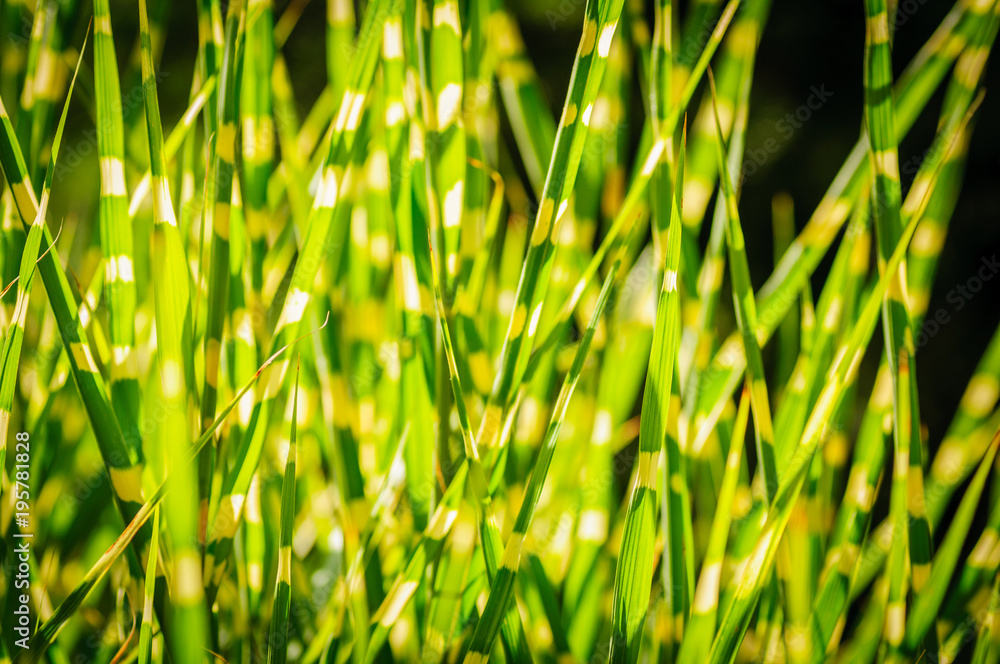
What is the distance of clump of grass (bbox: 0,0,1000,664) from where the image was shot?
23 cm

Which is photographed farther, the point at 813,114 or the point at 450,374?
the point at 813,114

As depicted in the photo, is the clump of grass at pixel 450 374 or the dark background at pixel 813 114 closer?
the clump of grass at pixel 450 374

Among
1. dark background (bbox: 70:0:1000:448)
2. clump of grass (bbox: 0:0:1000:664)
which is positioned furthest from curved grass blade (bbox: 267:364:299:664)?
dark background (bbox: 70:0:1000:448)

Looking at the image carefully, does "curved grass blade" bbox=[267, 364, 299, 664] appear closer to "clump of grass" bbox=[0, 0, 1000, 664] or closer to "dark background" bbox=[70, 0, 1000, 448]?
"clump of grass" bbox=[0, 0, 1000, 664]

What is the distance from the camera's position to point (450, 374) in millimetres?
228

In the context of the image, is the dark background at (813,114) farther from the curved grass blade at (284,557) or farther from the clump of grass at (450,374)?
the curved grass blade at (284,557)

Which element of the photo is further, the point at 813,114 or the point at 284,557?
the point at 813,114

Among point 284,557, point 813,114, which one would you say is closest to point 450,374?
point 284,557

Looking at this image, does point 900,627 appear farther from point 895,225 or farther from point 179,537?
point 179,537

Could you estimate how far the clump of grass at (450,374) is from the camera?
0.23m

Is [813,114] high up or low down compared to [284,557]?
up

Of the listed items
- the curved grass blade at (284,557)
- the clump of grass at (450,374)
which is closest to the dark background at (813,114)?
the clump of grass at (450,374)

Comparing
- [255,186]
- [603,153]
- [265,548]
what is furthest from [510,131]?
[265,548]

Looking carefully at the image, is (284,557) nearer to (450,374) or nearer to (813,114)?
(450,374)
